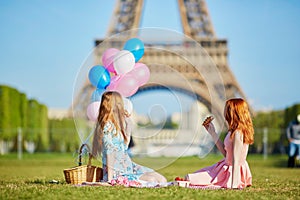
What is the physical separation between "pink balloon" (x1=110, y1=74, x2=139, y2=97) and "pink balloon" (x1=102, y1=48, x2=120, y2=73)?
0.15 m

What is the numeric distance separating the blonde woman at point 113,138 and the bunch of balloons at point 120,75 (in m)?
0.50

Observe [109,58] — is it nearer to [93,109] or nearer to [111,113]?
[93,109]

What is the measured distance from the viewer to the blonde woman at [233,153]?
18.0ft

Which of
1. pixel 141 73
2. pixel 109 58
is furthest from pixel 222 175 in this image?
pixel 109 58

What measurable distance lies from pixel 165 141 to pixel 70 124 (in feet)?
100

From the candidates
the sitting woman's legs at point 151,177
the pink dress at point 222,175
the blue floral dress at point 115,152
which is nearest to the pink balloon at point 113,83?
the blue floral dress at point 115,152

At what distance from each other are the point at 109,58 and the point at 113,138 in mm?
1257

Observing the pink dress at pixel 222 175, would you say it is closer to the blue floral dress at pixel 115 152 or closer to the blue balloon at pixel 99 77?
the blue floral dress at pixel 115 152

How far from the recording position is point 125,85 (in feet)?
21.0

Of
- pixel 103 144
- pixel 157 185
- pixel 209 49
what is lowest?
pixel 157 185

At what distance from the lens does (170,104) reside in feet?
22.3

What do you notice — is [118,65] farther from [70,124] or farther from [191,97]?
[70,124]

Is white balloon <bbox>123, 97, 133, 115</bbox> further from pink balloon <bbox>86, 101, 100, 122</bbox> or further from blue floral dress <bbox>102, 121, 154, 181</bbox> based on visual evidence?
blue floral dress <bbox>102, 121, 154, 181</bbox>

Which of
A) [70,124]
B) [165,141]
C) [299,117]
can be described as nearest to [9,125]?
[70,124]
